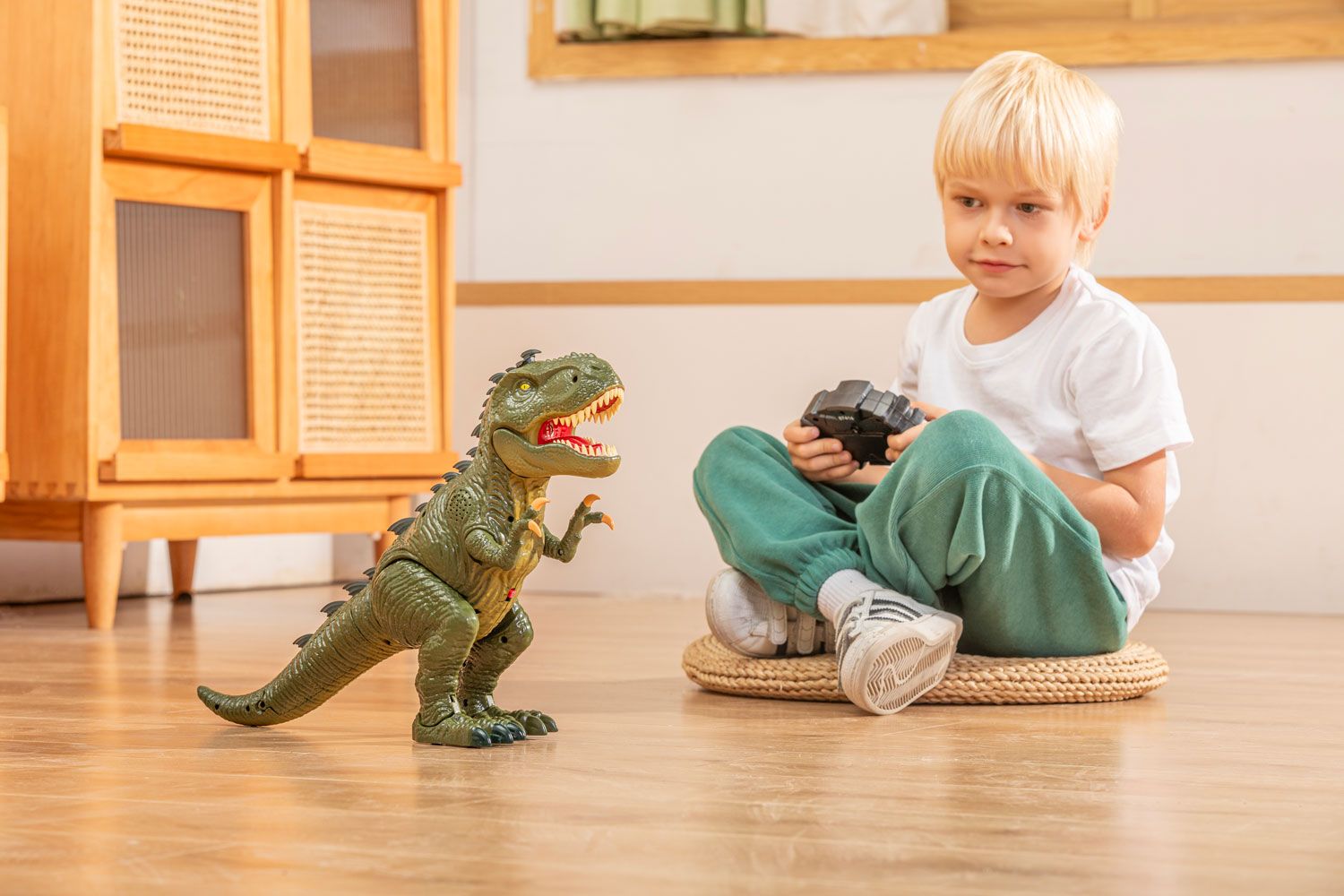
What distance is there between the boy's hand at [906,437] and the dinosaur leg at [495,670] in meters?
0.44

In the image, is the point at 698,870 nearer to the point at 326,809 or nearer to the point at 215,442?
the point at 326,809

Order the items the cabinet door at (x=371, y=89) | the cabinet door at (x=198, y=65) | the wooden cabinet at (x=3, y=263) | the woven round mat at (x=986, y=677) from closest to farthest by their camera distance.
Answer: the woven round mat at (x=986, y=677) → the wooden cabinet at (x=3, y=263) → the cabinet door at (x=198, y=65) → the cabinet door at (x=371, y=89)

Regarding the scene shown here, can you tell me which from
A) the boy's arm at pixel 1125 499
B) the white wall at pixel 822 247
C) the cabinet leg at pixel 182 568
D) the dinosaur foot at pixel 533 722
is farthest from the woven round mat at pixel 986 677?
the cabinet leg at pixel 182 568

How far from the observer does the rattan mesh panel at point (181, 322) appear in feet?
7.03

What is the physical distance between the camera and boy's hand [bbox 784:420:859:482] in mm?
1610

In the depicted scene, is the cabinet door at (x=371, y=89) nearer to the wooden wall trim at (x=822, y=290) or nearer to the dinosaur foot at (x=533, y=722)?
the wooden wall trim at (x=822, y=290)

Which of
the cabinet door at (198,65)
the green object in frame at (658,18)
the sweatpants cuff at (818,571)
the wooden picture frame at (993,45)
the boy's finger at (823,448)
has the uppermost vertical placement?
the green object in frame at (658,18)

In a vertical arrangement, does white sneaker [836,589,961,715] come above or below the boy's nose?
below

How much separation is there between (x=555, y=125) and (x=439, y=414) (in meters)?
0.68

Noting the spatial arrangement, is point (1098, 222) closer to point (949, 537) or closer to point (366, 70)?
point (949, 537)

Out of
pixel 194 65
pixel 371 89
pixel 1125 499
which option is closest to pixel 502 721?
pixel 1125 499

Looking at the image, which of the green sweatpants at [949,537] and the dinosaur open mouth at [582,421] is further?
the green sweatpants at [949,537]

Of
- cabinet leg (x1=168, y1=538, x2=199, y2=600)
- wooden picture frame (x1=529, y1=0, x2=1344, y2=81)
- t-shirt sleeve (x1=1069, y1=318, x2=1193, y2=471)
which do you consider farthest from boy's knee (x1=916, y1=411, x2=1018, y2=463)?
cabinet leg (x1=168, y1=538, x2=199, y2=600)

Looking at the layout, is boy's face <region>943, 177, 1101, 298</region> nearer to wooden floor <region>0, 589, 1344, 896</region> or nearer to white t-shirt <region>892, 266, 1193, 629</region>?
white t-shirt <region>892, 266, 1193, 629</region>
